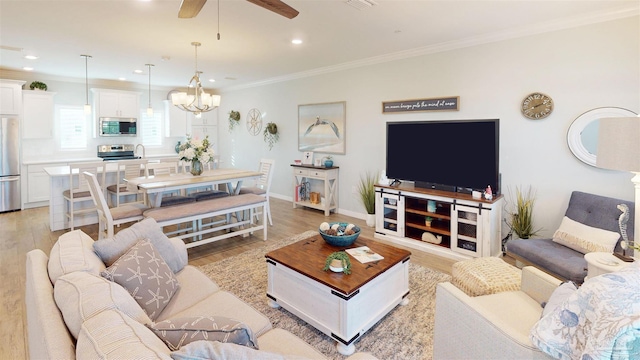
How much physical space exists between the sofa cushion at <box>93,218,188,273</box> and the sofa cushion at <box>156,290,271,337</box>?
0.49 meters

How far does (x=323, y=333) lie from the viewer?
2363mm

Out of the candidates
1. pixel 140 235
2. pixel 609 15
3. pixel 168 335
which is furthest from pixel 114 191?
pixel 609 15

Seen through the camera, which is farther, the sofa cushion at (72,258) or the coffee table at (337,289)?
the coffee table at (337,289)

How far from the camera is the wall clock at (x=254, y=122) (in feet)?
24.4

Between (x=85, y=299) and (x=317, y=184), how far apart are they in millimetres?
5107

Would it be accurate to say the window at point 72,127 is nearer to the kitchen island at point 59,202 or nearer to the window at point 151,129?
the window at point 151,129

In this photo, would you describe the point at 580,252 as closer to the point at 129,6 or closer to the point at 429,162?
the point at 429,162

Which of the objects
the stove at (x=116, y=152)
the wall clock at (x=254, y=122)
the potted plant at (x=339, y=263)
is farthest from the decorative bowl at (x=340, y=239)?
the stove at (x=116, y=152)

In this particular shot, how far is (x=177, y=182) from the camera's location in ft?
12.7

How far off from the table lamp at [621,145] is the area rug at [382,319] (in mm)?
1390

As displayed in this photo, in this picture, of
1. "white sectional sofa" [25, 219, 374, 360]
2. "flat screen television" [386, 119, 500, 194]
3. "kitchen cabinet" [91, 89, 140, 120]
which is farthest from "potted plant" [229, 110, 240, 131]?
"white sectional sofa" [25, 219, 374, 360]

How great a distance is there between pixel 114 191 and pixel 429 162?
457cm

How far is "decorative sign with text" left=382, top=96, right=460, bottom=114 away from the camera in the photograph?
4289 mm

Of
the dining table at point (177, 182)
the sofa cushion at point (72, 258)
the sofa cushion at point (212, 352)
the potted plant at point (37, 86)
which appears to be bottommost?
the sofa cushion at point (212, 352)
